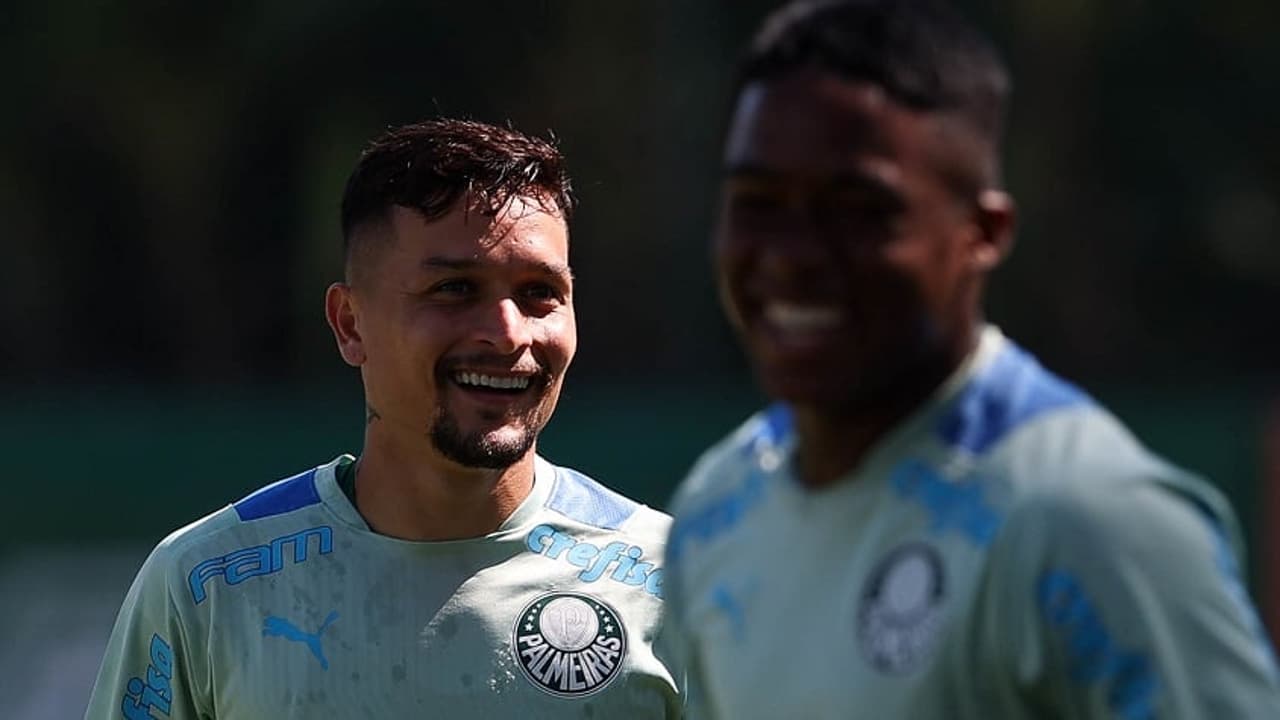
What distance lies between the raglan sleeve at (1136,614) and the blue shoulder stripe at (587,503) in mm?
2085

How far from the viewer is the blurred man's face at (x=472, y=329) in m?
4.23

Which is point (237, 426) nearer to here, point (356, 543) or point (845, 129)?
point (356, 543)

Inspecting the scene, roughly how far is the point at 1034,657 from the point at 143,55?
1807 cm

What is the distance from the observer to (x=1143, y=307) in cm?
1903

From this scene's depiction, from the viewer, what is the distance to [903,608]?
8.25 ft

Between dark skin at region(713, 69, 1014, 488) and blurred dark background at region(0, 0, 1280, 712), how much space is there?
539 inches

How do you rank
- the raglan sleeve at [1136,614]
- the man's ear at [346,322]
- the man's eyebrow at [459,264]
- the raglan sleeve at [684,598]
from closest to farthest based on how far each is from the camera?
the raglan sleeve at [1136,614]
the raglan sleeve at [684,598]
the man's eyebrow at [459,264]
the man's ear at [346,322]

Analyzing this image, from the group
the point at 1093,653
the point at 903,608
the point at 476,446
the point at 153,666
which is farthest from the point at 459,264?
the point at 1093,653

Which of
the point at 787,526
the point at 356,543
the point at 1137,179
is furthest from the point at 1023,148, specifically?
the point at 787,526

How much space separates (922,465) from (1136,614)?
373 mm

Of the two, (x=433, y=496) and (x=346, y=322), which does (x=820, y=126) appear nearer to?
(x=433, y=496)

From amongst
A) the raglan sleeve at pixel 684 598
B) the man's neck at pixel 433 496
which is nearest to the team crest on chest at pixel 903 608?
the raglan sleeve at pixel 684 598

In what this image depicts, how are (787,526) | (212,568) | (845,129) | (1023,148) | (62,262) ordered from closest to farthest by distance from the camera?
(845,129) → (787,526) → (212,568) → (62,262) → (1023,148)

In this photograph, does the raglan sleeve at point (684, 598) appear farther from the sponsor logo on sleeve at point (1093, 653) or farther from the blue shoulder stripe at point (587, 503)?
the blue shoulder stripe at point (587, 503)
